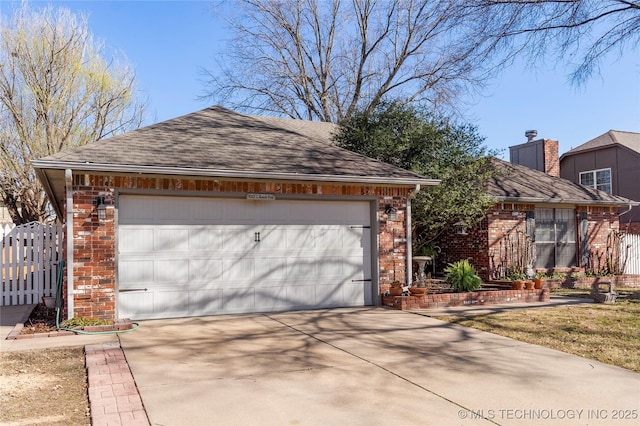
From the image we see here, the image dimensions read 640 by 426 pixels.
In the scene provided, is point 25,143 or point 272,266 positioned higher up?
point 25,143

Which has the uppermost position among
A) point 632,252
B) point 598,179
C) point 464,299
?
point 598,179

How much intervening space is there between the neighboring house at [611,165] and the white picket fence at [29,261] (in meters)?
21.5

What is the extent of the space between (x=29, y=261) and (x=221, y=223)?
480cm

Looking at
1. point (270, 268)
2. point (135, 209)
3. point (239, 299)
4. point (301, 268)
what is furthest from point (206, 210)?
point (301, 268)

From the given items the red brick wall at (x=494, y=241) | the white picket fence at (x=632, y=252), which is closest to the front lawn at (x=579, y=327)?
the red brick wall at (x=494, y=241)

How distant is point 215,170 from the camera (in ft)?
27.5

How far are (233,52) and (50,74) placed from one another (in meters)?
10.3

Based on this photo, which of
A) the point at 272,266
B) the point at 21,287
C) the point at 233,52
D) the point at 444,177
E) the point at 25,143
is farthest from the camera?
the point at 233,52

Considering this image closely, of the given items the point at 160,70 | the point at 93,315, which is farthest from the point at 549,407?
the point at 160,70

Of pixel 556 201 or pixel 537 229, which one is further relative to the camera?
pixel 537 229

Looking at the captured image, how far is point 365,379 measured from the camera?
5105 mm

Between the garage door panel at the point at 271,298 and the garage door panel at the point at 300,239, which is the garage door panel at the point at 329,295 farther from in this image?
the garage door panel at the point at 300,239

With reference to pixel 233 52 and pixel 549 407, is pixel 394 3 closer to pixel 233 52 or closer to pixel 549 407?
pixel 233 52

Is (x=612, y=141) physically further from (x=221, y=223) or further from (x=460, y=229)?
(x=221, y=223)
